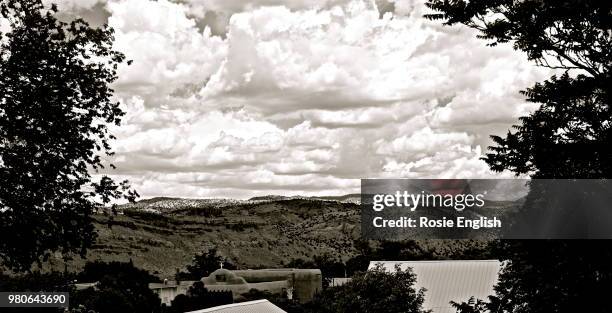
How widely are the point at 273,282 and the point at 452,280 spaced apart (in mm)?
27469

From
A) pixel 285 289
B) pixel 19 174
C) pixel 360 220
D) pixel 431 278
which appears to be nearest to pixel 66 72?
pixel 19 174

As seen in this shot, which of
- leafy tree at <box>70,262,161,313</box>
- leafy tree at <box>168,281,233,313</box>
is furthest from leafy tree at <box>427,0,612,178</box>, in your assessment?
leafy tree at <box>168,281,233,313</box>

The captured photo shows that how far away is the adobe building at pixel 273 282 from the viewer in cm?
7269

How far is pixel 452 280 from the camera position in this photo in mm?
55875

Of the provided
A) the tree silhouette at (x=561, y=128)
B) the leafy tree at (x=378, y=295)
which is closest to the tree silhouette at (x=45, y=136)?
the tree silhouette at (x=561, y=128)

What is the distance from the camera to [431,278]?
185 ft

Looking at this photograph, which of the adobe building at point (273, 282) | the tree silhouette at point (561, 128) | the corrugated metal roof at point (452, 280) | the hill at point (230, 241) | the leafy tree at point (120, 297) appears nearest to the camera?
the tree silhouette at point (561, 128)

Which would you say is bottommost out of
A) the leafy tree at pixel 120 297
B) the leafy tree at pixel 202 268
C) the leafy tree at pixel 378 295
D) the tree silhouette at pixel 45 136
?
the leafy tree at pixel 202 268

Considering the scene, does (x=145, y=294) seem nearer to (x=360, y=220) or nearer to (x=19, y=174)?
(x=19, y=174)

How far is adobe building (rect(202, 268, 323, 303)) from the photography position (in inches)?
2862

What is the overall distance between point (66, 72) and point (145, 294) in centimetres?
4595

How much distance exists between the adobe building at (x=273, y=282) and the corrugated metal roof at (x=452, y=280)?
2010cm

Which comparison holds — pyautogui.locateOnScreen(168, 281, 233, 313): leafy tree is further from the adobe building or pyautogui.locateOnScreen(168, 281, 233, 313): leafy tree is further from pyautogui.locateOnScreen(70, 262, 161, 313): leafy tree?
the adobe building

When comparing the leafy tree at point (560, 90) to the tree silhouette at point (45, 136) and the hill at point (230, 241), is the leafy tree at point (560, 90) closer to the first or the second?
the tree silhouette at point (45, 136)
